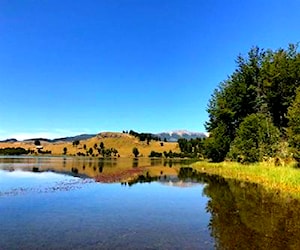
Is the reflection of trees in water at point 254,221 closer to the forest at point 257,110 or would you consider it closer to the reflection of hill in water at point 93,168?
the forest at point 257,110

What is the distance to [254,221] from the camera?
61.3ft

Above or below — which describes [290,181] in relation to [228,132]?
below

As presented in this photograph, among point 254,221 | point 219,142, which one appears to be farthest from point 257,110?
point 254,221

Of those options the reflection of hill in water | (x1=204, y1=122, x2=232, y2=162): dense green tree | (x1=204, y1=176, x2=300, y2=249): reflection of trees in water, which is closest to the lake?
(x1=204, y1=176, x2=300, y2=249): reflection of trees in water

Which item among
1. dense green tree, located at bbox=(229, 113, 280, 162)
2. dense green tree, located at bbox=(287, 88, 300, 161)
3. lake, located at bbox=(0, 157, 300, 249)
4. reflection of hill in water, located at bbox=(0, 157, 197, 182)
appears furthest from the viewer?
reflection of hill in water, located at bbox=(0, 157, 197, 182)

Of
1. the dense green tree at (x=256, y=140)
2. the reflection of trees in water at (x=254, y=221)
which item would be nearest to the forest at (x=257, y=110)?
the dense green tree at (x=256, y=140)

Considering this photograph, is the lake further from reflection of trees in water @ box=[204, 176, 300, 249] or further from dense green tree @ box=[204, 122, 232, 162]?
dense green tree @ box=[204, 122, 232, 162]

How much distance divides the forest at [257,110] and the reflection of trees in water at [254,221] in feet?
41.1

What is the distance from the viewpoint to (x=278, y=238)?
586 inches

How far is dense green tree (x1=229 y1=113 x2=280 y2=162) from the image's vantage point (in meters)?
52.0

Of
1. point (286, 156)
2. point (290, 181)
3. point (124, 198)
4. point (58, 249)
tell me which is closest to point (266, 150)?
point (286, 156)

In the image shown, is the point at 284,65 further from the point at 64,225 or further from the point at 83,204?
the point at 64,225

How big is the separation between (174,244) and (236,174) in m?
37.0

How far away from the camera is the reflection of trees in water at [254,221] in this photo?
1426 centimetres
